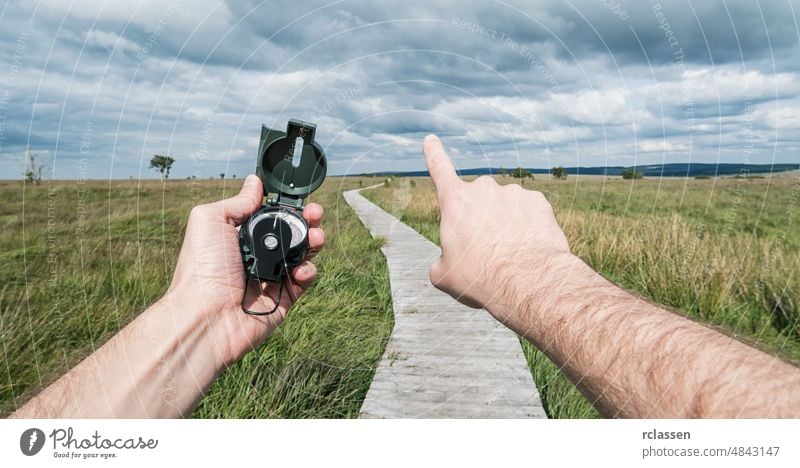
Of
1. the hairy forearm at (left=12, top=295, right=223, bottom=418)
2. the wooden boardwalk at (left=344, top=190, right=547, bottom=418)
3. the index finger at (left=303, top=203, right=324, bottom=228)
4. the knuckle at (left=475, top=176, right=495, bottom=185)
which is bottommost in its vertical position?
the wooden boardwalk at (left=344, top=190, right=547, bottom=418)

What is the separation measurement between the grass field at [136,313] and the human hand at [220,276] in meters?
0.29

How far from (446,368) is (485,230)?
62.6 inches

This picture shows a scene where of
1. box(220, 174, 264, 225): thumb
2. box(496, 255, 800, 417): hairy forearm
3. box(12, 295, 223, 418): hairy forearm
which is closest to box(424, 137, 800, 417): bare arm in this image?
box(496, 255, 800, 417): hairy forearm

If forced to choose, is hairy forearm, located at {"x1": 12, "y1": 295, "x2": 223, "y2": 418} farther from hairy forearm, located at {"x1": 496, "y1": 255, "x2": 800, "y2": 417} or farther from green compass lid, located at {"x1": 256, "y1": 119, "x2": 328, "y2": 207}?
hairy forearm, located at {"x1": 496, "y1": 255, "x2": 800, "y2": 417}

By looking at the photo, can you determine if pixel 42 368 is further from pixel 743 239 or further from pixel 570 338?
pixel 743 239

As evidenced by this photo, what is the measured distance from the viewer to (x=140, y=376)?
56.1 inches

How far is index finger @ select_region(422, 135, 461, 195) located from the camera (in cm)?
148

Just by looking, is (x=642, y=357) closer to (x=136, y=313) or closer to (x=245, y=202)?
(x=245, y=202)

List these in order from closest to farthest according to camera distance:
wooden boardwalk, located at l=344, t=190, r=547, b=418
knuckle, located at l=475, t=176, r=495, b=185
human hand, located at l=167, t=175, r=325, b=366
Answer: knuckle, located at l=475, t=176, r=495, b=185 → human hand, located at l=167, t=175, r=325, b=366 → wooden boardwalk, located at l=344, t=190, r=547, b=418

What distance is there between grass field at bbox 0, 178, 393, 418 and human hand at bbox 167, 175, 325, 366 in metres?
0.29

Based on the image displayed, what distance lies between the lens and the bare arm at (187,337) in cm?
142
